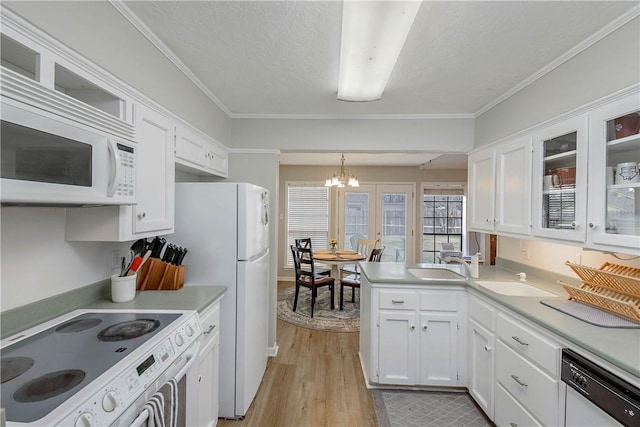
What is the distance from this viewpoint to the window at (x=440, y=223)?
252 inches

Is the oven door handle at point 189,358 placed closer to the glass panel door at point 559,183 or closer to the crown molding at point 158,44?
the crown molding at point 158,44

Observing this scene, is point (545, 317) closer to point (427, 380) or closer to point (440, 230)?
point (427, 380)

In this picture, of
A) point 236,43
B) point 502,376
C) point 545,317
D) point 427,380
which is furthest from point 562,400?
point 236,43

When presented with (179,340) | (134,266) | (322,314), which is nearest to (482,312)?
(179,340)

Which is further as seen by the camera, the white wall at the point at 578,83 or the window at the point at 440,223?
the window at the point at 440,223

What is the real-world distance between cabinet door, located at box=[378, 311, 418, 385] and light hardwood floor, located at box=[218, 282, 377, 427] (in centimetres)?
26

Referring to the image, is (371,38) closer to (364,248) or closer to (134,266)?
(134,266)

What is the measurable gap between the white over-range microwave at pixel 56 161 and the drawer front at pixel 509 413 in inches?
90.9

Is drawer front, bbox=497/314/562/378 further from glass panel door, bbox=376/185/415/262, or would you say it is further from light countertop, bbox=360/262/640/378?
glass panel door, bbox=376/185/415/262

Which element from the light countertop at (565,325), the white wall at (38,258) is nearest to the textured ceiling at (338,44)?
the white wall at (38,258)

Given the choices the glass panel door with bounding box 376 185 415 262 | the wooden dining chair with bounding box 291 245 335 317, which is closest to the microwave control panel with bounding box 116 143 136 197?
the wooden dining chair with bounding box 291 245 335 317

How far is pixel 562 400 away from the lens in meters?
1.38

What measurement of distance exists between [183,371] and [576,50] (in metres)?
2.75

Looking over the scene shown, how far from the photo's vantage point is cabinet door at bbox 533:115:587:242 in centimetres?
162
